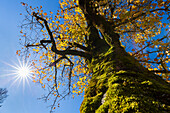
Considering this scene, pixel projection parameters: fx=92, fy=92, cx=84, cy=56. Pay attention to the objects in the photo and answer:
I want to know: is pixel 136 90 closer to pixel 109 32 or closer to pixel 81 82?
pixel 109 32

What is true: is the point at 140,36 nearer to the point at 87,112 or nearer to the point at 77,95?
the point at 77,95

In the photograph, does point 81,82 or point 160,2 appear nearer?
point 160,2

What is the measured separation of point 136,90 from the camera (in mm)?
1240

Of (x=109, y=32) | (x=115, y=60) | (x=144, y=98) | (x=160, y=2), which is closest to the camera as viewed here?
(x=144, y=98)

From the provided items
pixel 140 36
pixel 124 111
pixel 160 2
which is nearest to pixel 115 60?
pixel 124 111

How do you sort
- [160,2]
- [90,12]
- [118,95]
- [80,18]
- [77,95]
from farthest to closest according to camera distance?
1. [80,18]
2. [77,95]
3. [90,12]
4. [160,2]
5. [118,95]

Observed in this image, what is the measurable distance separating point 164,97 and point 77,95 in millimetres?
7971

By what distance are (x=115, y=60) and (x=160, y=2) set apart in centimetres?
361

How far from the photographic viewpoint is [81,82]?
28.3 feet

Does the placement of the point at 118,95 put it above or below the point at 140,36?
below

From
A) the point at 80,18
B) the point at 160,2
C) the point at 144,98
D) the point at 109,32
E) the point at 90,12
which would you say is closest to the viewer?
the point at 144,98

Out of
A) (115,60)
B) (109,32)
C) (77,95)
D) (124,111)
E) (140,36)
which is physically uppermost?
(140,36)

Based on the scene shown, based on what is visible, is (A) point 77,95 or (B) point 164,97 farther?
(A) point 77,95

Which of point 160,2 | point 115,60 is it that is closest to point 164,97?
point 115,60
